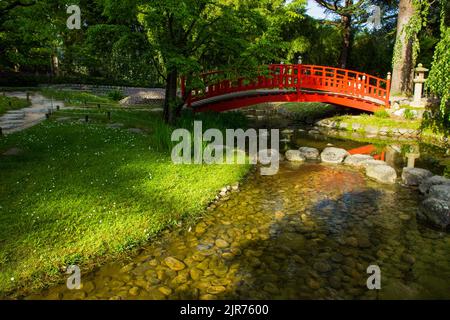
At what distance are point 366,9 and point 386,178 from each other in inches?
761

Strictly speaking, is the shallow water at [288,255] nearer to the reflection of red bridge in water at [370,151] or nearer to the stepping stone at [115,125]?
→ the reflection of red bridge in water at [370,151]

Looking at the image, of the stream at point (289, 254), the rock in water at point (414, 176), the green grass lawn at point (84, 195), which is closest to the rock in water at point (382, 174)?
the rock in water at point (414, 176)

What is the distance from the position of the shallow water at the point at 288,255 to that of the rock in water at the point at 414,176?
3.88 feet

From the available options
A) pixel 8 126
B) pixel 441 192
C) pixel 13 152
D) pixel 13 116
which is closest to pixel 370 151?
pixel 441 192

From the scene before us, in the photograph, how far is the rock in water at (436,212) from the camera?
733 centimetres

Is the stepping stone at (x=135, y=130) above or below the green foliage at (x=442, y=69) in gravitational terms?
below

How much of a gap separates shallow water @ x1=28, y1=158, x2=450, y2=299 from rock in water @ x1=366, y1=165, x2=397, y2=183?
1.38 meters

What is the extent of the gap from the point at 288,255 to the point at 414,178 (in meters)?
6.12

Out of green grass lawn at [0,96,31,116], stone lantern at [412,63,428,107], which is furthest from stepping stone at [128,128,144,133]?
stone lantern at [412,63,428,107]

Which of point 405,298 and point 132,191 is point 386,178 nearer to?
point 405,298

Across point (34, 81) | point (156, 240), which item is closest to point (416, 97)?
point (156, 240)

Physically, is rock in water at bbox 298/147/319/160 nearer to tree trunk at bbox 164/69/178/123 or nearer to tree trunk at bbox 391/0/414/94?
tree trunk at bbox 164/69/178/123

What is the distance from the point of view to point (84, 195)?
7438 mm

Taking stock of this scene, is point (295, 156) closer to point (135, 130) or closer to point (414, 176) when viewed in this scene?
point (414, 176)
